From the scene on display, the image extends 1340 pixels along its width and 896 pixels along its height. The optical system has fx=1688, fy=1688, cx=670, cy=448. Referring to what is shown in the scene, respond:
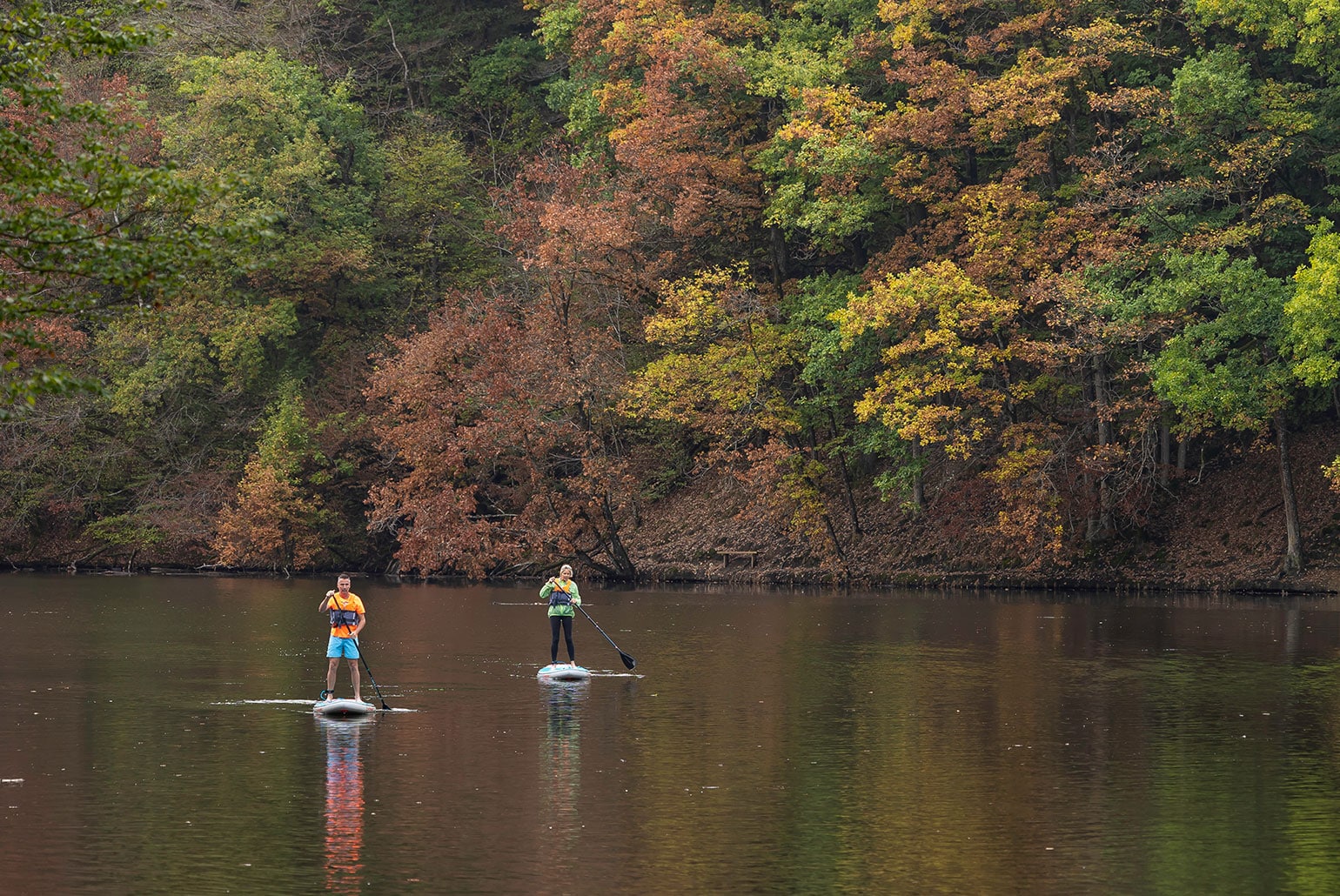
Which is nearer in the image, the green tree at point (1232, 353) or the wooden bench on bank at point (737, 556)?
the green tree at point (1232, 353)

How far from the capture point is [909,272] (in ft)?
158

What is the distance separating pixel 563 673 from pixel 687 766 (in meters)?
8.05

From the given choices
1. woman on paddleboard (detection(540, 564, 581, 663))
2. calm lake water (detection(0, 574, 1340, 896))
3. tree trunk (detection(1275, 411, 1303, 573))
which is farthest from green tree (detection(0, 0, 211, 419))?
tree trunk (detection(1275, 411, 1303, 573))

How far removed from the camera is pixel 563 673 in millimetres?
24906

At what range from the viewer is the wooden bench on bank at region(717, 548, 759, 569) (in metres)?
55.4

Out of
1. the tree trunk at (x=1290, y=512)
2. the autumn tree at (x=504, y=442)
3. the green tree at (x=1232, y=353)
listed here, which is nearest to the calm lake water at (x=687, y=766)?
the green tree at (x=1232, y=353)

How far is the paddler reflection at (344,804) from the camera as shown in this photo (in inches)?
483

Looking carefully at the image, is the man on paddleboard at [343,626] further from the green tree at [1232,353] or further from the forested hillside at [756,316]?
the green tree at [1232,353]

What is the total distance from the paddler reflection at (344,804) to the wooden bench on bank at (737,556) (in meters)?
35.2

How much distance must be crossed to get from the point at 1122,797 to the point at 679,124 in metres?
40.7

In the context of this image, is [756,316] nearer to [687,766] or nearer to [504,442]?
[504,442]

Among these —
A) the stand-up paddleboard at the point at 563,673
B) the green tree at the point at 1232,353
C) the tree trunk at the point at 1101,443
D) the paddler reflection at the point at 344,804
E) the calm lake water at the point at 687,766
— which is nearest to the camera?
the paddler reflection at the point at 344,804

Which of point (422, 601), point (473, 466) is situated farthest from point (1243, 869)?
point (473, 466)

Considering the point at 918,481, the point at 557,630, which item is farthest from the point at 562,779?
the point at 918,481
